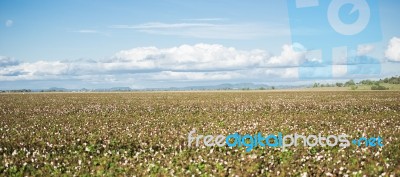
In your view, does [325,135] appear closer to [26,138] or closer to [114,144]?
[114,144]

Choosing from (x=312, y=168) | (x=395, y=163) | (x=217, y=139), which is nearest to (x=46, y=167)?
(x=217, y=139)

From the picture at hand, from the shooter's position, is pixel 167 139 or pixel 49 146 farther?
pixel 167 139

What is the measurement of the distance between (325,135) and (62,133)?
10340 millimetres

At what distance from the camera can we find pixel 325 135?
45.6ft

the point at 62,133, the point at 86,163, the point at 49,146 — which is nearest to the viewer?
the point at 86,163

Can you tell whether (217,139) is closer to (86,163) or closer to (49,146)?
(86,163)

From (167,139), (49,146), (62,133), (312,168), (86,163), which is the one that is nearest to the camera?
(312,168)

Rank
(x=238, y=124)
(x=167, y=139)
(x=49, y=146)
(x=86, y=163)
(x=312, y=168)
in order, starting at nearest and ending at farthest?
(x=312, y=168) → (x=86, y=163) → (x=49, y=146) → (x=167, y=139) → (x=238, y=124)

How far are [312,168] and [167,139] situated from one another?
19.2 feet

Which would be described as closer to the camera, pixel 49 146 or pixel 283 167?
pixel 283 167

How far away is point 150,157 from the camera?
1070 centimetres

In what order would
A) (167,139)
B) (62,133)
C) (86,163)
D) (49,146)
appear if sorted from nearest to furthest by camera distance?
1. (86,163)
2. (49,146)
3. (167,139)
4. (62,133)

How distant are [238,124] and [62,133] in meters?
7.57

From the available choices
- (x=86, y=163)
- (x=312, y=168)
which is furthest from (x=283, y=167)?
(x=86, y=163)
